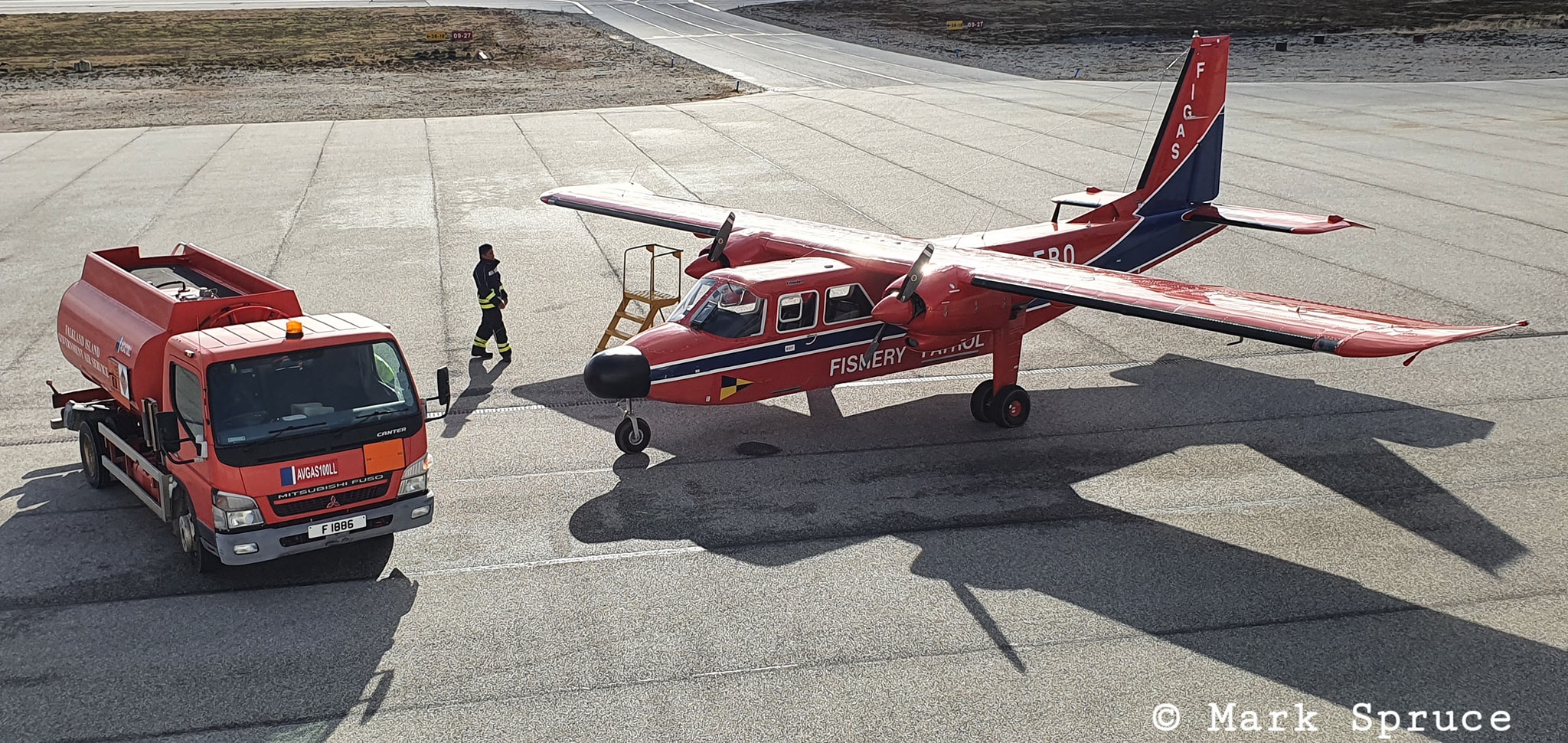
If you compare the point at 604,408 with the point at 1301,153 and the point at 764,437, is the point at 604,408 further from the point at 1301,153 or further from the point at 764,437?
the point at 1301,153

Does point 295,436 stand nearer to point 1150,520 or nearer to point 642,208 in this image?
point 1150,520

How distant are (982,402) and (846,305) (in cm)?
263

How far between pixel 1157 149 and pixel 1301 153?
71.6ft

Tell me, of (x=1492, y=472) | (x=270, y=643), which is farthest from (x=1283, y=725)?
(x=270, y=643)

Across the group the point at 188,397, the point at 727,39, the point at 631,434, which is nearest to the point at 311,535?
the point at 188,397

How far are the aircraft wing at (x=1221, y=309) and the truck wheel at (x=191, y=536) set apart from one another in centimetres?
1055

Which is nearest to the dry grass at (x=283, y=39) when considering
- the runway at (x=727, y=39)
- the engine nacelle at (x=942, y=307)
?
the runway at (x=727, y=39)

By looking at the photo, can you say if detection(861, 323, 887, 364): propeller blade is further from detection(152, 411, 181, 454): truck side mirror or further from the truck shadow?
detection(152, 411, 181, 454): truck side mirror

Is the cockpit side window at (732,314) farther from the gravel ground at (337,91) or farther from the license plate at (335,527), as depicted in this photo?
the gravel ground at (337,91)

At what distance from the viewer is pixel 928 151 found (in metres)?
42.3

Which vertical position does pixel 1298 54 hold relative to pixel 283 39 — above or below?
below

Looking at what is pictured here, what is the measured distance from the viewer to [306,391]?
1292 cm

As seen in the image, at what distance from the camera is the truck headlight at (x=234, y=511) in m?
12.3

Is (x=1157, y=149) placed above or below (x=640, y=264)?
above
